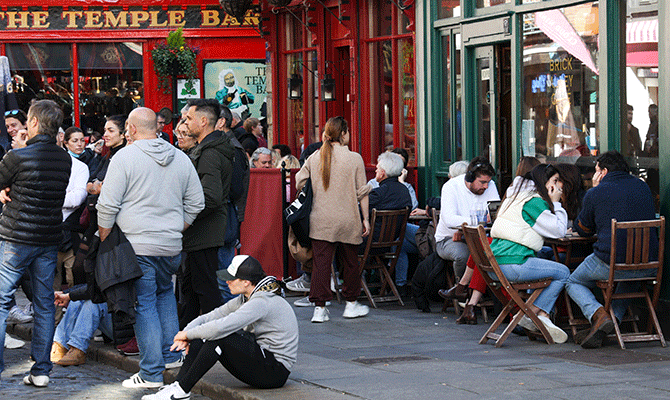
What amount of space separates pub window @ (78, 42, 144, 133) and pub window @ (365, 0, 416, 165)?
838 cm

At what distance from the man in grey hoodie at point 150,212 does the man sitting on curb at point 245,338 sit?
579 mm

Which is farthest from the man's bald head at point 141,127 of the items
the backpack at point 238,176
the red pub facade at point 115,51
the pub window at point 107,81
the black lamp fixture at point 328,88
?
the pub window at point 107,81

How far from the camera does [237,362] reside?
6449 mm

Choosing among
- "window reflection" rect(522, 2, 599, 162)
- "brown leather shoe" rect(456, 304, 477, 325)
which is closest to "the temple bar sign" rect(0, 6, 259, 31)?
"window reflection" rect(522, 2, 599, 162)

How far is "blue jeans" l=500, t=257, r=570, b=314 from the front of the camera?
8312mm

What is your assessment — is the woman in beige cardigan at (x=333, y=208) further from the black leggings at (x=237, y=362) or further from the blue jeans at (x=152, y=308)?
the black leggings at (x=237, y=362)

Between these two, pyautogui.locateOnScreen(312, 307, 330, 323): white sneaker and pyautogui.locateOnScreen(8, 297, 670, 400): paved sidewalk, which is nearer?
pyautogui.locateOnScreen(8, 297, 670, 400): paved sidewalk

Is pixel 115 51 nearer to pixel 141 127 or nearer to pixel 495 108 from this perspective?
pixel 495 108

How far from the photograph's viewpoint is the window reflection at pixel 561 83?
9773mm

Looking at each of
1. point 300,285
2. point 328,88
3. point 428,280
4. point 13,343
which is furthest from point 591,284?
point 328,88

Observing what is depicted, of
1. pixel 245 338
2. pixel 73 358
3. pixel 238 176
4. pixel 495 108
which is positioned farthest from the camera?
pixel 495 108

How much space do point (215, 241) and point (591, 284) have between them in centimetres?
303

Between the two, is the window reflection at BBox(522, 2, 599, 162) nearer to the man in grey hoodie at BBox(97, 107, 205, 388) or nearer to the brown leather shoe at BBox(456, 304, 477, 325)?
the brown leather shoe at BBox(456, 304, 477, 325)

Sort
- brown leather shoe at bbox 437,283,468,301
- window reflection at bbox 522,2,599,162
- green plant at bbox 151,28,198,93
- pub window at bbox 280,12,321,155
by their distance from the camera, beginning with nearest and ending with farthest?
brown leather shoe at bbox 437,283,468,301
window reflection at bbox 522,2,599,162
pub window at bbox 280,12,321,155
green plant at bbox 151,28,198,93
